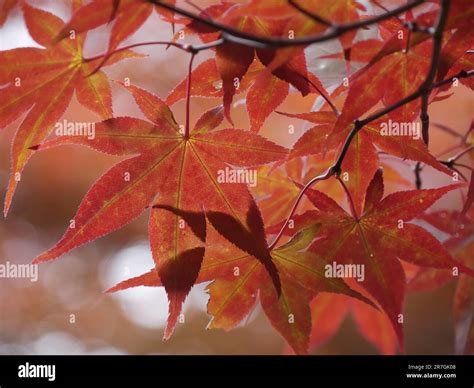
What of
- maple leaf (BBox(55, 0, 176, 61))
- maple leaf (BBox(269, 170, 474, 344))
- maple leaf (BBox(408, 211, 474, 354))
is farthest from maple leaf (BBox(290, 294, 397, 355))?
maple leaf (BBox(55, 0, 176, 61))

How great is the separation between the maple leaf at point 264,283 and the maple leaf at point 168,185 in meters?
0.03

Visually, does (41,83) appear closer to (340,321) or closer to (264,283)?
(264,283)

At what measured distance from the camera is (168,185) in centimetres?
64

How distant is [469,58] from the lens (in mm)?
651

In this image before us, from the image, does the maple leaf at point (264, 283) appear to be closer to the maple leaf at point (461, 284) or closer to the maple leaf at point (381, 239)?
the maple leaf at point (381, 239)

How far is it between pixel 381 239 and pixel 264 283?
0.15 m

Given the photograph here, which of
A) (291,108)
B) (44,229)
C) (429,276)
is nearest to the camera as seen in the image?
(429,276)

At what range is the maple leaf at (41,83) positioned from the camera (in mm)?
657

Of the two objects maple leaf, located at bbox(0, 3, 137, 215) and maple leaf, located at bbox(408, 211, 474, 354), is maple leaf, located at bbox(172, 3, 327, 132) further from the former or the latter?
maple leaf, located at bbox(408, 211, 474, 354)

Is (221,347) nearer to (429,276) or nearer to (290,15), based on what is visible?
(429,276)

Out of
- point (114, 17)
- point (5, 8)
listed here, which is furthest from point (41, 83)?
point (114, 17)

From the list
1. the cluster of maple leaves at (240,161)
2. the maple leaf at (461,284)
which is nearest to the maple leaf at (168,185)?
the cluster of maple leaves at (240,161)
